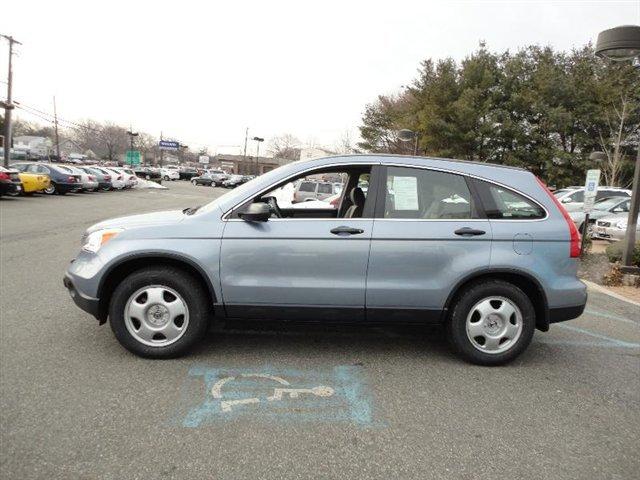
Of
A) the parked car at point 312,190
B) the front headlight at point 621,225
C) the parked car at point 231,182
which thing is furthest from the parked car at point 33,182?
the parked car at point 231,182

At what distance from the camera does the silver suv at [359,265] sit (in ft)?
12.2

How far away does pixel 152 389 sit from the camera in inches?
130

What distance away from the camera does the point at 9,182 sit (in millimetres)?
17141

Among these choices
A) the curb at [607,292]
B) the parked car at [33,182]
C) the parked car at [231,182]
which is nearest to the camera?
the curb at [607,292]

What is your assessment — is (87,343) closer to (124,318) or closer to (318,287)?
(124,318)

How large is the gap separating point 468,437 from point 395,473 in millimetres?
634

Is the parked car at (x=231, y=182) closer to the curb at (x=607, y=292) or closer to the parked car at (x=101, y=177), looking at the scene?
the parked car at (x=101, y=177)

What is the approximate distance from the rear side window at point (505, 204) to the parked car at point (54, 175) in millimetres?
22719

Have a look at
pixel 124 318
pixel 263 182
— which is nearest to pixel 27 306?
pixel 124 318

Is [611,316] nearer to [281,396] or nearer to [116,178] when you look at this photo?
[281,396]

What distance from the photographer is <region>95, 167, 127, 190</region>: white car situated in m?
30.0

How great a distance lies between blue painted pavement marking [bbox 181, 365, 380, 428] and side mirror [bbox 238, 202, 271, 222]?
3.90 feet

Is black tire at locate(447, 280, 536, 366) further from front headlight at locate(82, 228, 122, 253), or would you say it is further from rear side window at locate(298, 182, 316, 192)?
rear side window at locate(298, 182, 316, 192)

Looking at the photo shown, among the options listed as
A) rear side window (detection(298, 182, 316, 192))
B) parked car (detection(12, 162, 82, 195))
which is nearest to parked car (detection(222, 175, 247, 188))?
parked car (detection(12, 162, 82, 195))
